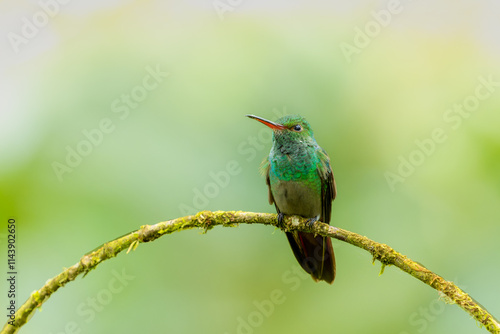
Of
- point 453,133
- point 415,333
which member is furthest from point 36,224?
point 453,133

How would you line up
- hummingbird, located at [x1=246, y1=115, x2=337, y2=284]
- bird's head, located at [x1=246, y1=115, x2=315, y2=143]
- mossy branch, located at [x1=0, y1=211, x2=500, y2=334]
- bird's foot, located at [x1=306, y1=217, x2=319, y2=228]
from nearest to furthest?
mossy branch, located at [x1=0, y1=211, x2=500, y2=334], bird's foot, located at [x1=306, y1=217, x2=319, y2=228], hummingbird, located at [x1=246, y1=115, x2=337, y2=284], bird's head, located at [x1=246, y1=115, x2=315, y2=143]

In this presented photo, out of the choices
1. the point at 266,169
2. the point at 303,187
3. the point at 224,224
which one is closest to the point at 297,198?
the point at 303,187

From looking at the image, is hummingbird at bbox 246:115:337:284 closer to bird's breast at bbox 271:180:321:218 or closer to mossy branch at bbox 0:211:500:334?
bird's breast at bbox 271:180:321:218

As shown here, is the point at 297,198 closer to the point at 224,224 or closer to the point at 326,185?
the point at 326,185

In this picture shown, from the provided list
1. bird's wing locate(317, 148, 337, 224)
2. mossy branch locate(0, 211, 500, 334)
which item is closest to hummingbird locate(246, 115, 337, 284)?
bird's wing locate(317, 148, 337, 224)

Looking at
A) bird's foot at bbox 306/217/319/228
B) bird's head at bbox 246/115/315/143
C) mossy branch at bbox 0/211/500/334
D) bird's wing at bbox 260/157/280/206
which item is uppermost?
bird's head at bbox 246/115/315/143

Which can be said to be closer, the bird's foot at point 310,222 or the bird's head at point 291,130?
the bird's foot at point 310,222

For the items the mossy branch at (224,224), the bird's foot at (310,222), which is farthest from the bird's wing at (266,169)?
the mossy branch at (224,224)

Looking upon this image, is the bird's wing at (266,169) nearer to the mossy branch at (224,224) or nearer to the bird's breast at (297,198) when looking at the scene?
the bird's breast at (297,198)
